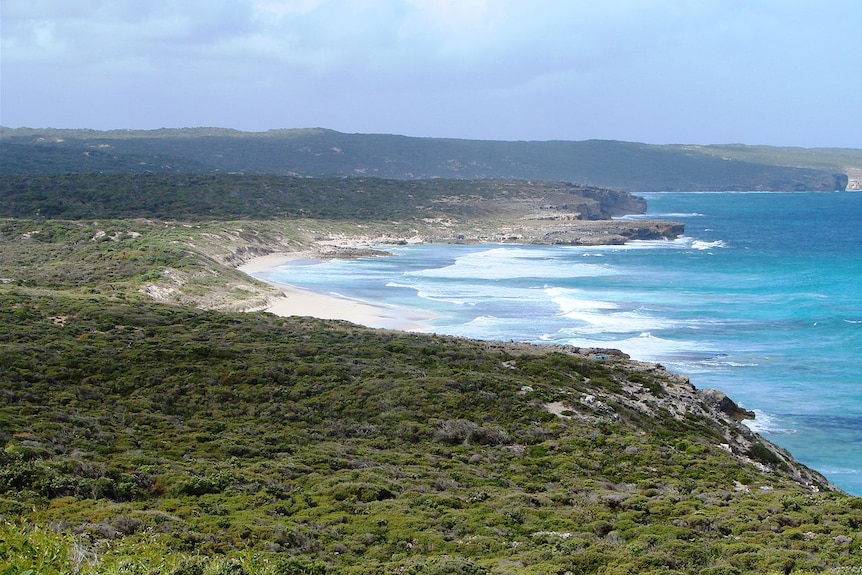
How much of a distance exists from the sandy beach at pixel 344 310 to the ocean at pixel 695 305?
1.50 meters

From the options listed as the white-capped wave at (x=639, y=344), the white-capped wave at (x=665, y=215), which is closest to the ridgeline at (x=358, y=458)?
the white-capped wave at (x=639, y=344)

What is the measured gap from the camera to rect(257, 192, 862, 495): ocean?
35.4 meters

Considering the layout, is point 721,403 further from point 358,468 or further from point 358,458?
point 358,468

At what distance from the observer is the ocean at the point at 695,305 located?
116 ft

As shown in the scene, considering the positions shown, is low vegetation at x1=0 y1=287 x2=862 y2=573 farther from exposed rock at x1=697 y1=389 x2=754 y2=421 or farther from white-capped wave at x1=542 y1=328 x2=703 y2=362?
white-capped wave at x1=542 y1=328 x2=703 y2=362

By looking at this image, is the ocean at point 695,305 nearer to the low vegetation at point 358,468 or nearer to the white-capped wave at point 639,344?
the white-capped wave at point 639,344

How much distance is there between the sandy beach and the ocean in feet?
4.92

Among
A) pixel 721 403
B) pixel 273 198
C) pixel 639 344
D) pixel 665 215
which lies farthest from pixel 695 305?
pixel 665 215

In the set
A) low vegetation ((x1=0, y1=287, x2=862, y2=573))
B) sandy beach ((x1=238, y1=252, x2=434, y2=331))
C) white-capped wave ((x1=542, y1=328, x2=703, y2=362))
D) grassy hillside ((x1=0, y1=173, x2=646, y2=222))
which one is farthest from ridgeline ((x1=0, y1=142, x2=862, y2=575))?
grassy hillside ((x1=0, y1=173, x2=646, y2=222))

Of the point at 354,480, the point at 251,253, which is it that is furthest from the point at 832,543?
the point at 251,253

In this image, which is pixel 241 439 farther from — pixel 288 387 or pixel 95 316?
pixel 95 316

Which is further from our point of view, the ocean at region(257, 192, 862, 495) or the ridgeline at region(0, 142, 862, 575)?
the ocean at region(257, 192, 862, 495)

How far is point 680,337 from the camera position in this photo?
46.6 meters

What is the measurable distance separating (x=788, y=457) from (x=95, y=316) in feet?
89.0
